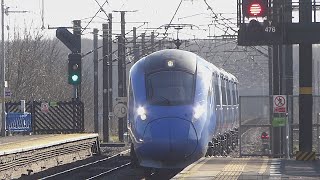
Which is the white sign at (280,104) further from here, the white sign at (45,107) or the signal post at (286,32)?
the white sign at (45,107)

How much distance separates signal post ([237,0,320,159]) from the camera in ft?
63.6

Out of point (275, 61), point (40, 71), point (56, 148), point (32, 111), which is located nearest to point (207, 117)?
point (56, 148)

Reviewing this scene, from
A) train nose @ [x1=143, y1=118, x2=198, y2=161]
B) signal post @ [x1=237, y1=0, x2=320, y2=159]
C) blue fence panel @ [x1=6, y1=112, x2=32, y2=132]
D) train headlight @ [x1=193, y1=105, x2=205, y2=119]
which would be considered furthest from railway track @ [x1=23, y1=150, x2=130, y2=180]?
blue fence panel @ [x1=6, y1=112, x2=32, y2=132]

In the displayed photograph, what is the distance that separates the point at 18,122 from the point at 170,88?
20.8 meters

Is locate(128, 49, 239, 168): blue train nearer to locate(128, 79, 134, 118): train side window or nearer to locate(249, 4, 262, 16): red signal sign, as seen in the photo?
locate(128, 79, 134, 118): train side window

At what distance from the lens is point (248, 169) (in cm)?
1777

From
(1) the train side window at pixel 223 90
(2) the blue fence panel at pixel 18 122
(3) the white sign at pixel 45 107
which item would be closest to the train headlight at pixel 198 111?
(1) the train side window at pixel 223 90

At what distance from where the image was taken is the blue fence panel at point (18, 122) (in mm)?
38688

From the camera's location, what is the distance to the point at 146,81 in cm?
2014

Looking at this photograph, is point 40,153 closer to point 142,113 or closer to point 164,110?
point 142,113

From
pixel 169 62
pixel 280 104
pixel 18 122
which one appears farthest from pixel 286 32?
pixel 18 122

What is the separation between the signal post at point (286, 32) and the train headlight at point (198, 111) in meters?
1.97

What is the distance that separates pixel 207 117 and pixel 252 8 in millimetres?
3172

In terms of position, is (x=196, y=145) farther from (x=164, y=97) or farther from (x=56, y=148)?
(x=56, y=148)
